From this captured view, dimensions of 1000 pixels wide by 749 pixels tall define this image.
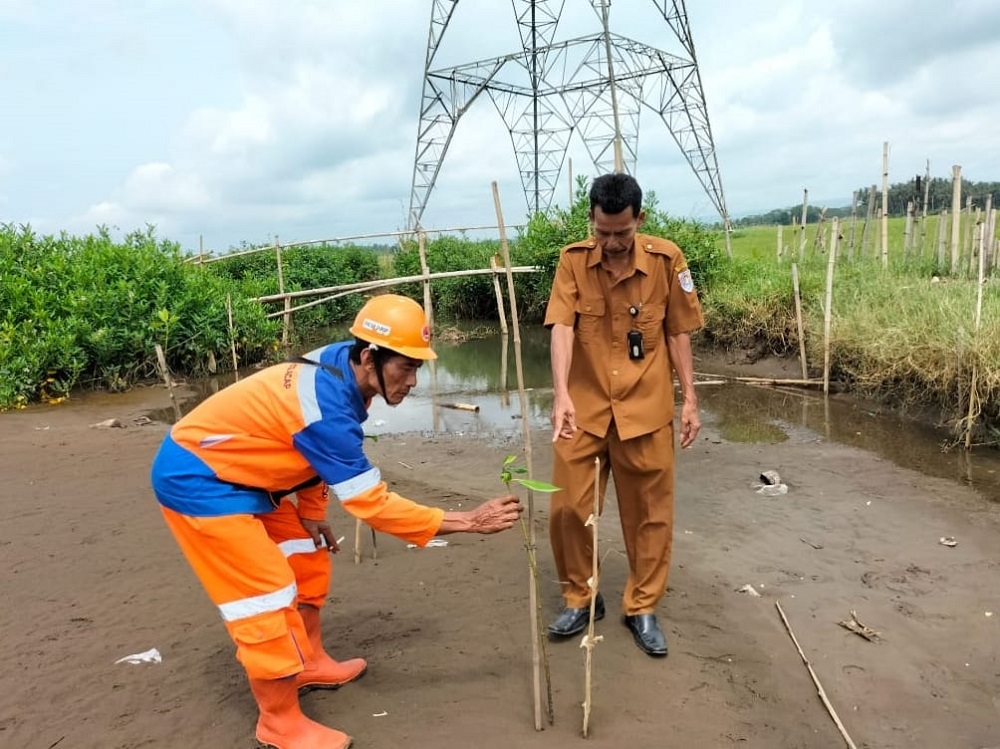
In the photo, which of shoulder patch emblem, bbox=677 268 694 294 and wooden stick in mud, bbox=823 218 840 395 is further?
wooden stick in mud, bbox=823 218 840 395

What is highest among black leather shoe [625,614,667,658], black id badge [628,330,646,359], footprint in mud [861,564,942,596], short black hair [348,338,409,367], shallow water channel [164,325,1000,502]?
short black hair [348,338,409,367]

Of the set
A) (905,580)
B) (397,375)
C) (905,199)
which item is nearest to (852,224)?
(905,580)

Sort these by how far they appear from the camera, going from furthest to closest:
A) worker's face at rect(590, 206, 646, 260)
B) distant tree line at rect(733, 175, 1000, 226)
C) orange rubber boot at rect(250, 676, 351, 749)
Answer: distant tree line at rect(733, 175, 1000, 226)
worker's face at rect(590, 206, 646, 260)
orange rubber boot at rect(250, 676, 351, 749)

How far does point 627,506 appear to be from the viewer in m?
3.08

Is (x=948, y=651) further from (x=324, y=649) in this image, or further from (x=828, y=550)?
(x=324, y=649)

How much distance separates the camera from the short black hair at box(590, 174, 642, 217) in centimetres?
268

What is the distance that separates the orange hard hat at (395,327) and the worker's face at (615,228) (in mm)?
924

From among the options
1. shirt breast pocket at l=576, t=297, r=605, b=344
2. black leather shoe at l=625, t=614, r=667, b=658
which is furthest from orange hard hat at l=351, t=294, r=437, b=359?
black leather shoe at l=625, t=614, r=667, b=658

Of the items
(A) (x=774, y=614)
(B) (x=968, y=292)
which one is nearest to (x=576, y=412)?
(A) (x=774, y=614)

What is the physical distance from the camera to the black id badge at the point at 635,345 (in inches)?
117

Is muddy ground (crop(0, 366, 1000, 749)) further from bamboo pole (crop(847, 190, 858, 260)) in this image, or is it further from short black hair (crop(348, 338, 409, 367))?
bamboo pole (crop(847, 190, 858, 260))

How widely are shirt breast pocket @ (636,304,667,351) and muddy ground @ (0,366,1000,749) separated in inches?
52.7

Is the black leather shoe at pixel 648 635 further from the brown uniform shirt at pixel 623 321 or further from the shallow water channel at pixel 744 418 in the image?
the shallow water channel at pixel 744 418

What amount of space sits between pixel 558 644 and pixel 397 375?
157 cm
